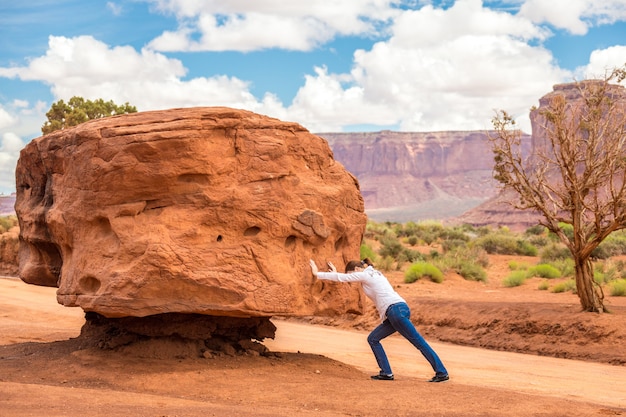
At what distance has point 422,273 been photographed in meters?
27.7

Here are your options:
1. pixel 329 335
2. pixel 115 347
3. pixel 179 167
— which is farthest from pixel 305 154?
pixel 329 335

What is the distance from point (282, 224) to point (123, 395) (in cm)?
281

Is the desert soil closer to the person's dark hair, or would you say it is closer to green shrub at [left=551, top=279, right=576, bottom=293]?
the person's dark hair

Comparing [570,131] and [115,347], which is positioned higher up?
[570,131]

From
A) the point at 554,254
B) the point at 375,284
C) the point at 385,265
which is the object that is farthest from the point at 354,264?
the point at 554,254

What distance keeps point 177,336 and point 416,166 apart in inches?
5072

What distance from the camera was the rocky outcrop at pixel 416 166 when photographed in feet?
435

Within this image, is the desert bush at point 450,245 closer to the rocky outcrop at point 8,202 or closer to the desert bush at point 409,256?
the desert bush at point 409,256

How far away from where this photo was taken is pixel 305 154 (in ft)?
35.2

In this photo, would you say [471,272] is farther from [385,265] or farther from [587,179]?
[587,179]

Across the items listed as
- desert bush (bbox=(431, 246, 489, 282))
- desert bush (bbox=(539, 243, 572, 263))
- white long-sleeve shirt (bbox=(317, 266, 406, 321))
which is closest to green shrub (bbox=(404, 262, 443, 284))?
desert bush (bbox=(431, 246, 489, 282))

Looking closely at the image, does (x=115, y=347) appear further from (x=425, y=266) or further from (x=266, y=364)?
(x=425, y=266)

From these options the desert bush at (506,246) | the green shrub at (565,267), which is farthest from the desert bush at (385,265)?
the desert bush at (506,246)

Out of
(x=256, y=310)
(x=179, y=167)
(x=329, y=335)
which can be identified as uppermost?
(x=179, y=167)
